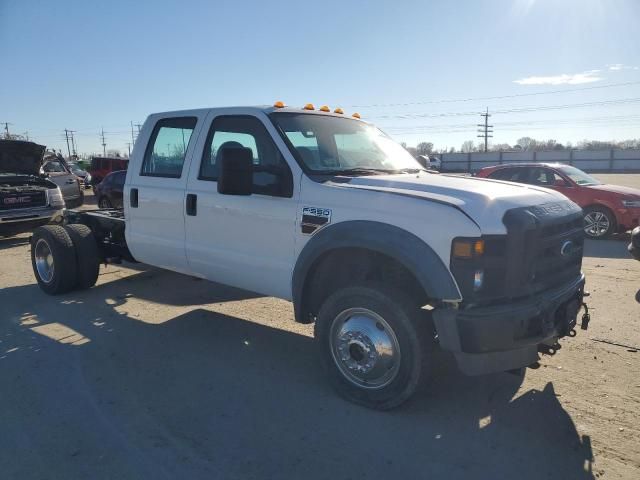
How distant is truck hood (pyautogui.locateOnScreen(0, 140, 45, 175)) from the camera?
1024 centimetres

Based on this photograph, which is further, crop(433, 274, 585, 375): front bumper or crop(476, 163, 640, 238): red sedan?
crop(476, 163, 640, 238): red sedan

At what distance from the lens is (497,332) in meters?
3.03

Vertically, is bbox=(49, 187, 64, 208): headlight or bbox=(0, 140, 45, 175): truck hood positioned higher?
bbox=(0, 140, 45, 175): truck hood

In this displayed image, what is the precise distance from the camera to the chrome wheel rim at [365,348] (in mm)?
3469

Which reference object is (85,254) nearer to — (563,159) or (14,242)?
(14,242)

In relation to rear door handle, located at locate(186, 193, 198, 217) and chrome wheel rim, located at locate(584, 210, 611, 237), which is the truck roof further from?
chrome wheel rim, located at locate(584, 210, 611, 237)

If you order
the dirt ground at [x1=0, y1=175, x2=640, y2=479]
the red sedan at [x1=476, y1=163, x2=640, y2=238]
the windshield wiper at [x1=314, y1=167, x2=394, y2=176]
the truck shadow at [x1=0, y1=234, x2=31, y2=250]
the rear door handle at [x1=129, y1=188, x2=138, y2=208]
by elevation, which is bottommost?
the dirt ground at [x1=0, y1=175, x2=640, y2=479]

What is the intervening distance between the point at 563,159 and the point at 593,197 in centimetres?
4677

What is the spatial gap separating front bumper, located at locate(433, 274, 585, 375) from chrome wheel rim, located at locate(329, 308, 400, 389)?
1.43ft

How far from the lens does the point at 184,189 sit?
15.7 feet

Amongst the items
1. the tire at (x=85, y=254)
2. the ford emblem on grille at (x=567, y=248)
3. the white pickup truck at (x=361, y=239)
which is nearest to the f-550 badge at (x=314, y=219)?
the white pickup truck at (x=361, y=239)

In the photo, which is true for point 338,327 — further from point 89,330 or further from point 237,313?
point 89,330

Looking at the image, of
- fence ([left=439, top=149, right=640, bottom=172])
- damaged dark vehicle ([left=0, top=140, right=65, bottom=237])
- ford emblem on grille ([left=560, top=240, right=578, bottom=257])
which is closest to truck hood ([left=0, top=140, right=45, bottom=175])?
damaged dark vehicle ([left=0, top=140, right=65, bottom=237])

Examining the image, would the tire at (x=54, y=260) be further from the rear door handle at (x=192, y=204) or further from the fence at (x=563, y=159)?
the fence at (x=563, y=159)
